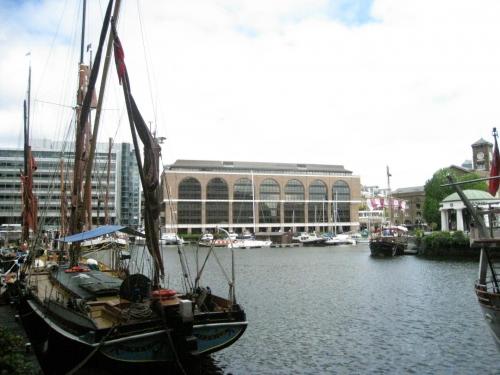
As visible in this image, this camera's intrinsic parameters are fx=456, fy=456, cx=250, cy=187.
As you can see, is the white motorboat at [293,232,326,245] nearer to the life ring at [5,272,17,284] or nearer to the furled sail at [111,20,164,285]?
the life ring at [5,272,17,284]

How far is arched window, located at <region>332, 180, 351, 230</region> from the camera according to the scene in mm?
171375

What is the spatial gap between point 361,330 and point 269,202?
5549 inches

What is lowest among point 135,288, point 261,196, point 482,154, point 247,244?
point 247,244

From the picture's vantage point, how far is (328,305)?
3033 centimetres

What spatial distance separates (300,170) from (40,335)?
506 feet

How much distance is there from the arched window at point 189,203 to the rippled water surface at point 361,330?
113 m

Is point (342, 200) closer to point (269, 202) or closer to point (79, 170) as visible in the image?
point (269, 202)

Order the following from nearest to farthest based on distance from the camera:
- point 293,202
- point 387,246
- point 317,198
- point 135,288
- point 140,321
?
point 140,321 < point 135,288 < point 387,246 < point 293,202 < point 317,198

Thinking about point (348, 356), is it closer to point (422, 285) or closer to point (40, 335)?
point (40, 335)

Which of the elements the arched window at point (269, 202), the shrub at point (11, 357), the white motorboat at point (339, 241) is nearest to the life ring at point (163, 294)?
the shrub at point (11, 357)

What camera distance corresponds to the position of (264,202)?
164 meters

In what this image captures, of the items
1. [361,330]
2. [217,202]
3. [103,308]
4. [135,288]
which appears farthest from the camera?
[217,202]

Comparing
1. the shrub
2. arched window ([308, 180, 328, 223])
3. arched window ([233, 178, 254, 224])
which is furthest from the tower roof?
the shrub

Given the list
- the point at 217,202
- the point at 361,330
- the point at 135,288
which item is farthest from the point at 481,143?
the point at 135,288
